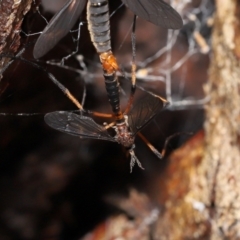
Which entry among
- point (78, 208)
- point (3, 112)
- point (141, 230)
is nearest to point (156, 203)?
point (141, 230)

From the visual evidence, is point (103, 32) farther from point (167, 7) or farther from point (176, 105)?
point (176, 105)

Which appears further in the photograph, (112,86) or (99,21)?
(112,86)

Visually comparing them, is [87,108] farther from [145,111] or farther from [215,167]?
[215,167]

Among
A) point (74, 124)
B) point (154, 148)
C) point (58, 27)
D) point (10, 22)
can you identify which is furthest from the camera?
point (154, 148)

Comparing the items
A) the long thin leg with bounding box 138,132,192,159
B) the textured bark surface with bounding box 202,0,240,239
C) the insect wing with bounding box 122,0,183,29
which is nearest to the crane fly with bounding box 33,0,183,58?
the insect wing with bounding box 122,0,183,29

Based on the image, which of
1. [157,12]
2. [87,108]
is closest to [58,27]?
[157,12]

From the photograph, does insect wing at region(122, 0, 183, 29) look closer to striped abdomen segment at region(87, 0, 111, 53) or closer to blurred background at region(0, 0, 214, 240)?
striped abdomen segment at region(87, 0, 111, 53)
